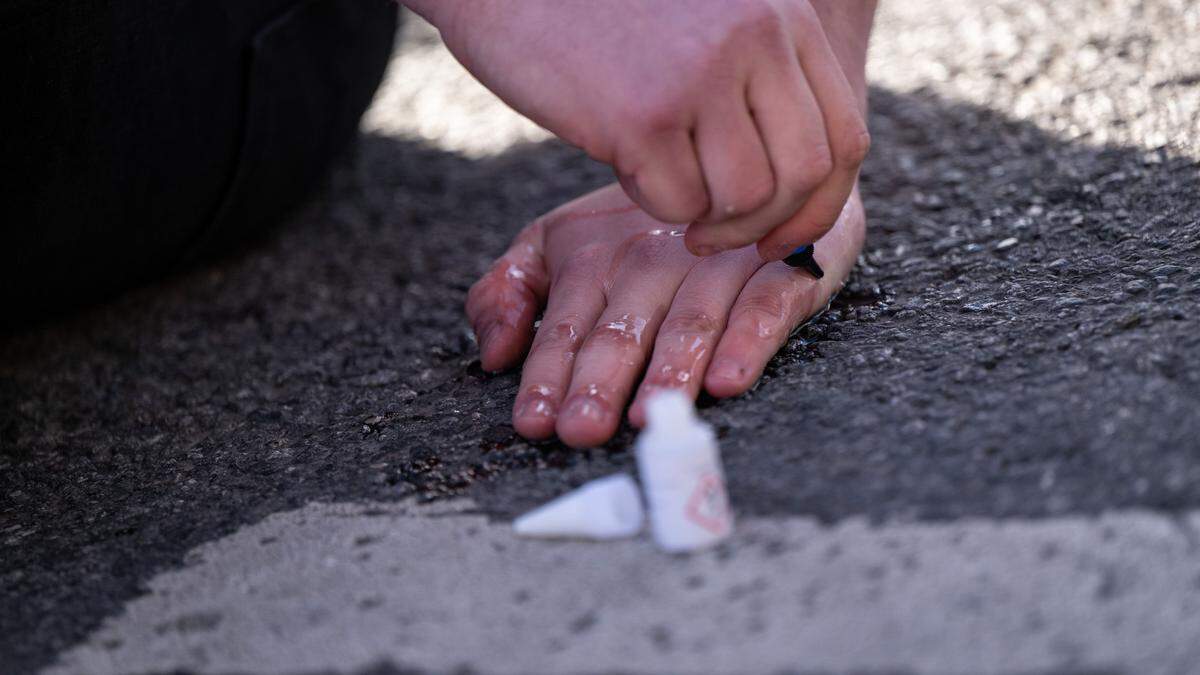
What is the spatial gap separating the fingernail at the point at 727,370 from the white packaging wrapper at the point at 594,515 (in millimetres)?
223

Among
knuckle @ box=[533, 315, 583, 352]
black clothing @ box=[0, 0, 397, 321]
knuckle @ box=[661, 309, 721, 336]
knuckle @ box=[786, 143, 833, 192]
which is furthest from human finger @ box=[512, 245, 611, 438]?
black clothing @ box=[0, 0, 397, 321]

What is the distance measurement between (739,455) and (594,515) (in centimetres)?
17

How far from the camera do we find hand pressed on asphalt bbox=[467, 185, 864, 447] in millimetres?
1221

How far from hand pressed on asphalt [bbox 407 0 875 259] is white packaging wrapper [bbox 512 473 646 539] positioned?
0.31 meters

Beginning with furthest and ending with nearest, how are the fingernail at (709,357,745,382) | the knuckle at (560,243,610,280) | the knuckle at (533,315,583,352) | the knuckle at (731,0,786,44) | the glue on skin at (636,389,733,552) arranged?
the knuckle at (560,243,610,280)
the knuckle at (533,315,583,352)
the fingernail at (709,357,745,382)
the knuckle at (731,0,786,44)
the glue on skin at (636,389,733,552)

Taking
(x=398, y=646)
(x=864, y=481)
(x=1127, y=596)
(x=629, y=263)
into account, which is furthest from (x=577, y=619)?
(x=629, y=263)

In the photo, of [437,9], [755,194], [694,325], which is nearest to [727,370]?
[694,325]

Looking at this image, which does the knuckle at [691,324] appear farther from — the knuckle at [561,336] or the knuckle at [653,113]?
the knuckle at [653,113]

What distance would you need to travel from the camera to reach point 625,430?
120 cm

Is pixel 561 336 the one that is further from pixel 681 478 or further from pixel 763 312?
pixel 681 478

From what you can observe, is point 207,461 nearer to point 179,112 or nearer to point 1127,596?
point 179,112

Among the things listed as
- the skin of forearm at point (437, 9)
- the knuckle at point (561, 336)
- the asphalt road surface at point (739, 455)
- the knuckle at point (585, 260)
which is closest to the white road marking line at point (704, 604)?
the asphalt road surface at point (739, 455)

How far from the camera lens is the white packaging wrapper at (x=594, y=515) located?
1.01m

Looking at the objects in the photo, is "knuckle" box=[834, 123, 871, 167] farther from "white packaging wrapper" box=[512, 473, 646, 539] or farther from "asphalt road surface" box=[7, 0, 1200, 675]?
"white packaging wrapper" box=[512, 473, 646, 539]
